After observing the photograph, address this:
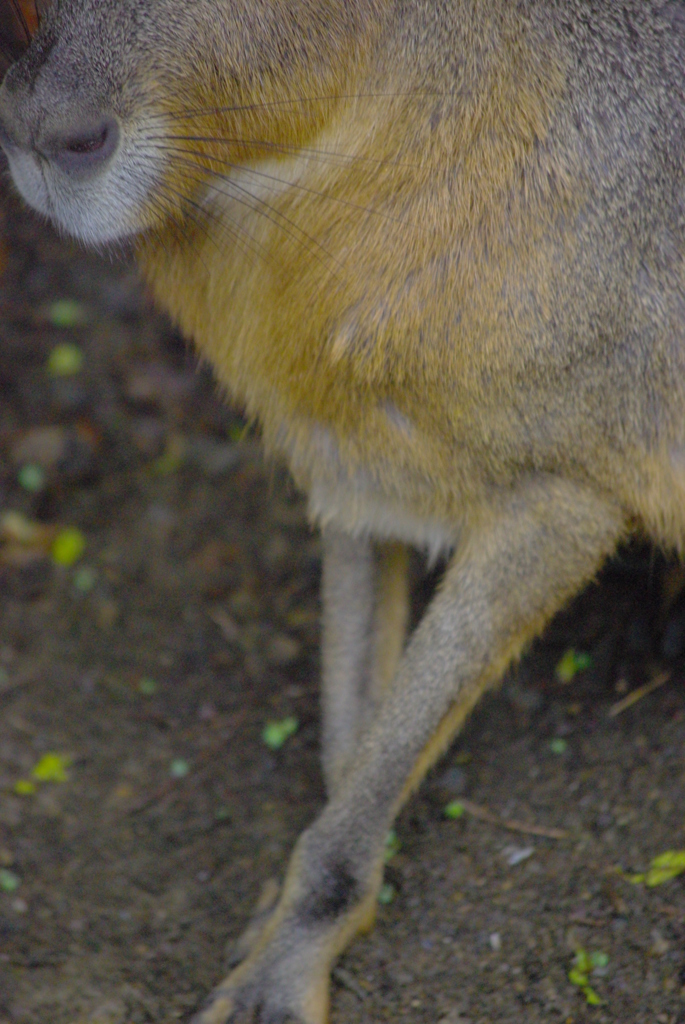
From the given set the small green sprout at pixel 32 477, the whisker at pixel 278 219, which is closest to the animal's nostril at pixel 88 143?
the whisker at pixel 278 219

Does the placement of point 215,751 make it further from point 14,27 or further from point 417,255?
point 14,27

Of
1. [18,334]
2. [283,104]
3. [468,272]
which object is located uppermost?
[283,104]

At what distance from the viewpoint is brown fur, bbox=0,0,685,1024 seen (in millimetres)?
2074

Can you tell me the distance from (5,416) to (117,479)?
0.50 metres

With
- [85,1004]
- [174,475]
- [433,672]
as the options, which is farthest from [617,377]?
[174,475]

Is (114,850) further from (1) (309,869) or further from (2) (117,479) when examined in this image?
(2) (117,479)

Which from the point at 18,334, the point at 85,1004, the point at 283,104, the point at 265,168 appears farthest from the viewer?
the point at 18,334

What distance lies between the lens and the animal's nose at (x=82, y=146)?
1.97 meters

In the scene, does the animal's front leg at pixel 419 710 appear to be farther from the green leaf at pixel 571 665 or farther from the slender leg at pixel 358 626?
the green leaf at pixel 571 665

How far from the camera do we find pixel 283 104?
2129mm

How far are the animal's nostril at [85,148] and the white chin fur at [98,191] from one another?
18 mm

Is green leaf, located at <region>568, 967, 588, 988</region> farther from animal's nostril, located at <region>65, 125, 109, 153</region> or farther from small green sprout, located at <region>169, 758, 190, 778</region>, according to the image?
animal's nostril, located at <region>65, 125, 109, 153</region>

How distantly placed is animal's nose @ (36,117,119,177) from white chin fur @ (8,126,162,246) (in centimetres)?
2

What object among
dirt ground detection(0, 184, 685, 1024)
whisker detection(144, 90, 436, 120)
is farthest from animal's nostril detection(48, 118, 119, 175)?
dirt ground detection(0, 184, 685, 1024)
